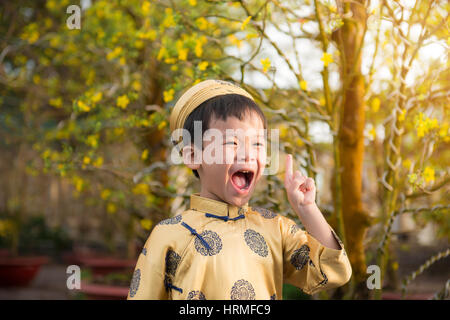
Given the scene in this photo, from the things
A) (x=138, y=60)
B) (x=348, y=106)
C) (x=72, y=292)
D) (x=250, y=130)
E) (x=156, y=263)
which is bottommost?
(x=72, y=292)

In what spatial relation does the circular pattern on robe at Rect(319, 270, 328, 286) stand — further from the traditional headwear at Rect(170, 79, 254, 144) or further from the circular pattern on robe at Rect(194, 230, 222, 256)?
the traditional headwear at Rect(170, 79, 254, 144)

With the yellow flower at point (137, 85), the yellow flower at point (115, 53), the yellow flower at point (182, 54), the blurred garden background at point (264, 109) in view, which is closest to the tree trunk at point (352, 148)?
the blurred garden background at point (264, 109)

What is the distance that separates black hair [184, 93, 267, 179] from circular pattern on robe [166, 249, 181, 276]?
45 cm

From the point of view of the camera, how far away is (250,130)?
74.5 inches

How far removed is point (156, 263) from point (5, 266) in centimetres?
683

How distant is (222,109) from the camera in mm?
1907

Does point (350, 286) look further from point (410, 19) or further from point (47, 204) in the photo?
point (47, 204)

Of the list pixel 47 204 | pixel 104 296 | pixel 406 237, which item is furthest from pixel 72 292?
pixel 47 204

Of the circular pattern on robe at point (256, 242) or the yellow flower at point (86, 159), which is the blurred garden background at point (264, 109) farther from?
the circular pattern on robe at point (256, 242)

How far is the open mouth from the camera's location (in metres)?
1.88

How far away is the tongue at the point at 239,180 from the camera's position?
1.89m

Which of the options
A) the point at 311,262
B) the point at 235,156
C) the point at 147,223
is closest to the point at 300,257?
the point at 311,262

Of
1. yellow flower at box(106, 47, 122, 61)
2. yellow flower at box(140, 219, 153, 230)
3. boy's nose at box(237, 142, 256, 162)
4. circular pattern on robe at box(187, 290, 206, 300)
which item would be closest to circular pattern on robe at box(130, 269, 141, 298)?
circular pattern on robe at box(187, 290, 206, 300)

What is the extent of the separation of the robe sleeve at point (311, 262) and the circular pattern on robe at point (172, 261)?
465mm
